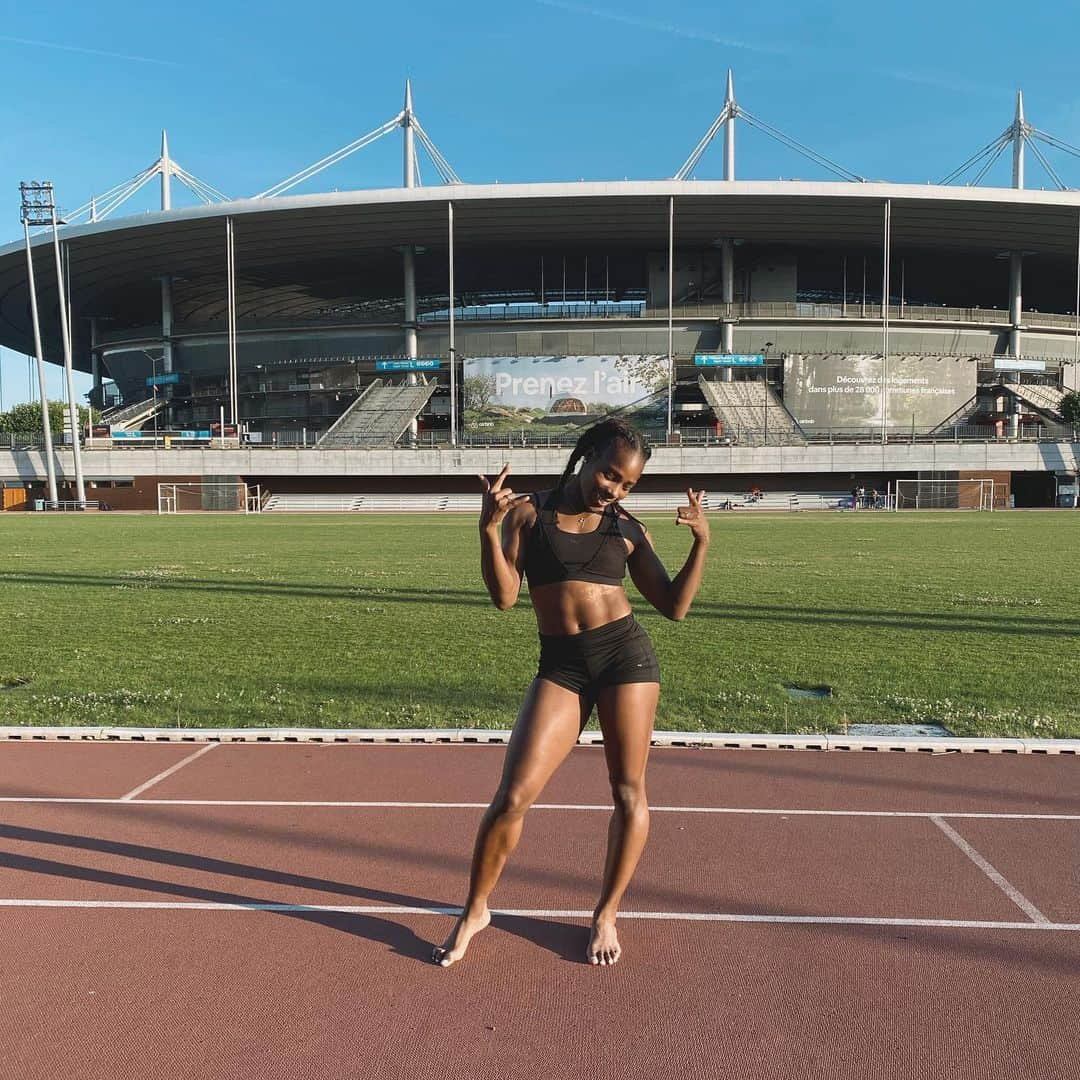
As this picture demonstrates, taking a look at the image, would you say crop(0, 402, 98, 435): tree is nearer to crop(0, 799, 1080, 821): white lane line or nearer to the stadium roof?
the stadium roof

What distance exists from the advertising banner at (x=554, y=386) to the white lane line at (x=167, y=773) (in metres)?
60.0

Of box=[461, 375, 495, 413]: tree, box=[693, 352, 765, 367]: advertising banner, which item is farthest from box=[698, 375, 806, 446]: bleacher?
box=[461, 375, 495, 413]: tree

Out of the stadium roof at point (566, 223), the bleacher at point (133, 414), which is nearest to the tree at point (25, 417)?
the bleacher at point (133, 414)

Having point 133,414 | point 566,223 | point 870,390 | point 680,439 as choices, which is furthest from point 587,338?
point 133,414

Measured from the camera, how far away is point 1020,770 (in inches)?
244

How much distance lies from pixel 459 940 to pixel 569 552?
5.50ft

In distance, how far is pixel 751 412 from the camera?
65062 mm

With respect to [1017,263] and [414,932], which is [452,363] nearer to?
[1017,263]

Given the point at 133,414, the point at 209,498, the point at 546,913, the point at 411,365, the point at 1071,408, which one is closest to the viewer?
the point at 546,913

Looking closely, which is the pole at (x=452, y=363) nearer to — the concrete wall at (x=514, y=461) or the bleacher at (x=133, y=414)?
the concrete wall at (x=514, y=461)

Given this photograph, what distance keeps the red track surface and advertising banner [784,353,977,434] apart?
64.1m

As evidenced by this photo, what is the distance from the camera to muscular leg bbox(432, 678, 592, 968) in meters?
3.59

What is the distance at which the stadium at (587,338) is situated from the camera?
60.8m

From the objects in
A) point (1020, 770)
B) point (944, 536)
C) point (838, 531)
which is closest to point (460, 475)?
point (838, 531)
